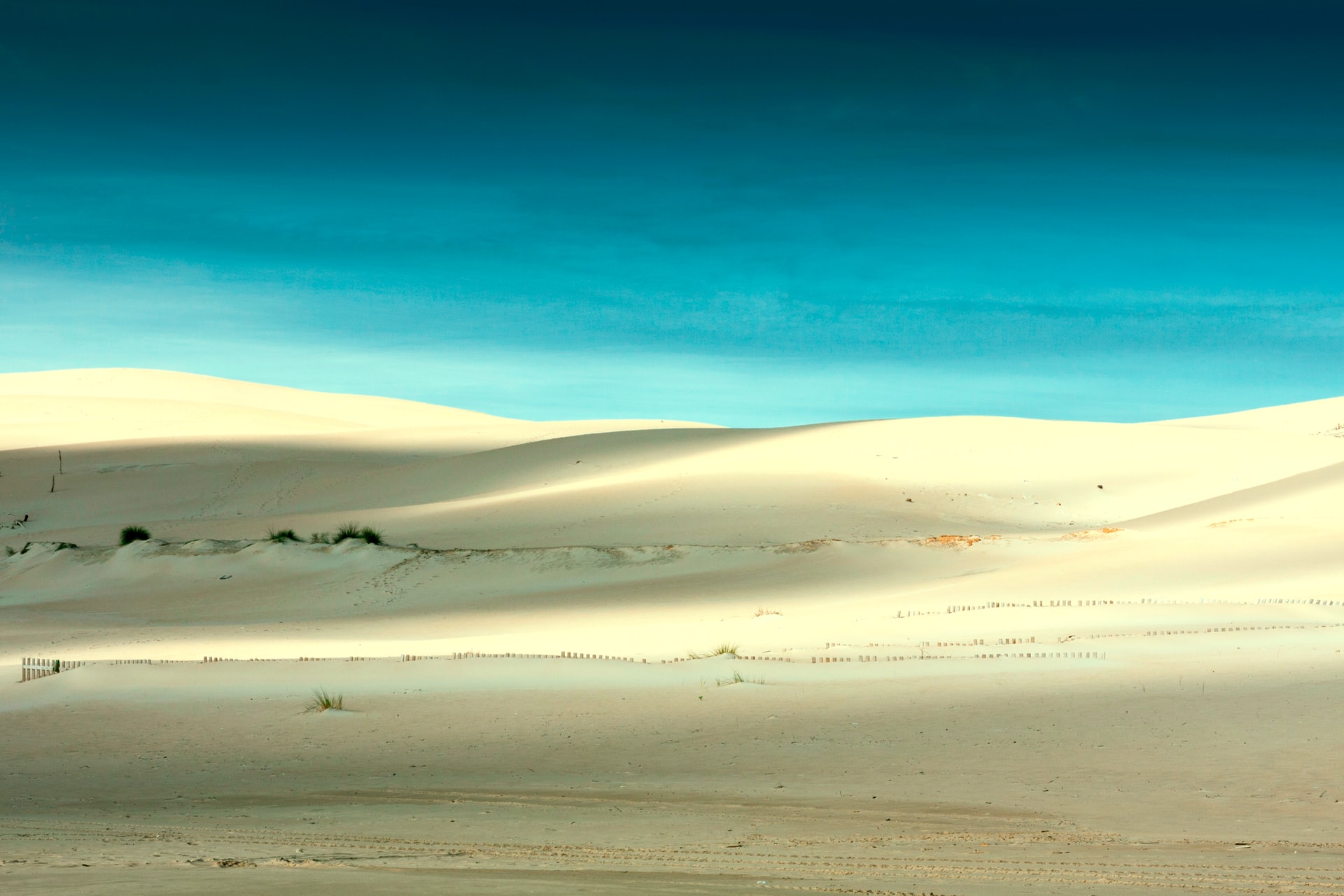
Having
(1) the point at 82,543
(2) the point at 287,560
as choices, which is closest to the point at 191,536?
(1) the point at 82,543

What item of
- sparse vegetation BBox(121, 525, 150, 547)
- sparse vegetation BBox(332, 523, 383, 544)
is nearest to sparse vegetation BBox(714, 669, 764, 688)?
sparse vegetation BBox(332, 523, 383, 544)

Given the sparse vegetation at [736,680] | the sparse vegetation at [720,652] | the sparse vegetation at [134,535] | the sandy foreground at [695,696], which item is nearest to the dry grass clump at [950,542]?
the sandy foreground at [695,696]

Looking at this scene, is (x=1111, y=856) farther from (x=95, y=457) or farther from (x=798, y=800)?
(x=95, y=457)

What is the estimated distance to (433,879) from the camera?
4.96m

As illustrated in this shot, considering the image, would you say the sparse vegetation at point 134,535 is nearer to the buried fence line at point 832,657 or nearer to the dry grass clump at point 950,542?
the buried fence line at point 832,657

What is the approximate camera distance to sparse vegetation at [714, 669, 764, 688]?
1088 cm

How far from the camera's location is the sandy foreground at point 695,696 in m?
5.82

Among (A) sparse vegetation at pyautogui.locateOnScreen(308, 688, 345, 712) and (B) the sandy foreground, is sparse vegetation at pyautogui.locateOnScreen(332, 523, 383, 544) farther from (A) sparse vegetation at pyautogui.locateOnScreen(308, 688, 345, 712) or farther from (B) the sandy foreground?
(A) sparse vegetation at pyautogui.locateOnScreen(308, 688, 345, 712)

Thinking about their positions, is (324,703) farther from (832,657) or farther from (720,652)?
(832,657)

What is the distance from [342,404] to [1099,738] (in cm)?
8279

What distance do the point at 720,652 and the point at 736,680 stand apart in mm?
1588

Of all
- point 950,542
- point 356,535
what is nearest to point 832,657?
point 950,542

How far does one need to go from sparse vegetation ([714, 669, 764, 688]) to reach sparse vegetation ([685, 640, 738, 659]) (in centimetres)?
97

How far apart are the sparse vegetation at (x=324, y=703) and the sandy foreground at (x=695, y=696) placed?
19 cm
